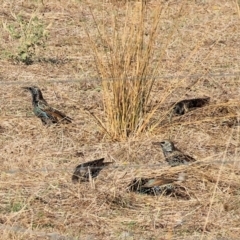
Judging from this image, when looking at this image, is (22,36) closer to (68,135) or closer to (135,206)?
(68,135)

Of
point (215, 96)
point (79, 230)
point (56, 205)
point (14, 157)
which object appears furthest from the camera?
point (215, 96)

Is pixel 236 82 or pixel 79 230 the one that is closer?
pixel 79 230

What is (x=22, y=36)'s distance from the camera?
8.53m

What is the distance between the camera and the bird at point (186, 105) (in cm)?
666

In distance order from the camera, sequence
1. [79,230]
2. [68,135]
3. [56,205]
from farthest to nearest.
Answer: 1. [68,135]
2. [56,205]
3. [79,230]

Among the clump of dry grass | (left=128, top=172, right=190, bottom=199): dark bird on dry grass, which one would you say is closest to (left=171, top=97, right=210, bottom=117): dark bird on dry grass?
the clump of dry grass

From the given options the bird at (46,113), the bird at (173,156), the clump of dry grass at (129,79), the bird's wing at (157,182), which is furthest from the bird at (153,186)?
the bird at (46,113)

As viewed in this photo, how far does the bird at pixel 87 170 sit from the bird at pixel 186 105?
43.7 inches

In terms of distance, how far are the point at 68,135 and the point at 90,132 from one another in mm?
171

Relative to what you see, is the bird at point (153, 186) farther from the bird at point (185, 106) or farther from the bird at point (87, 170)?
the bird at point (185, 106)

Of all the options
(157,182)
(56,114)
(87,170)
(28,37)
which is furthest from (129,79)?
(28,37)

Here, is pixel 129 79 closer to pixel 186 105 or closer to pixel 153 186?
pixel 186 105

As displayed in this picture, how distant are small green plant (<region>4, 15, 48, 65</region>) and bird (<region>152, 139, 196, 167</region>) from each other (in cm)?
266

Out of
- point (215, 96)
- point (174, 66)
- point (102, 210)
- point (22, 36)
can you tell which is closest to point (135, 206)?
point (102, 210)
